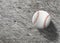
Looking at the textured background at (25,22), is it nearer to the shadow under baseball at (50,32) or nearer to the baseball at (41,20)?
the shadow under baseball at (50,32)

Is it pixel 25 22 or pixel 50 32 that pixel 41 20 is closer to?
pixel 50 32

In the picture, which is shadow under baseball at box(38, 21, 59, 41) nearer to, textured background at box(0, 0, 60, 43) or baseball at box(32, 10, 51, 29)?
textured background at box(0, 0, 60, 43)

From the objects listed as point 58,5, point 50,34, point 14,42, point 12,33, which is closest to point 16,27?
point 12,33

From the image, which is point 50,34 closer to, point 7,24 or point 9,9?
point 7,24

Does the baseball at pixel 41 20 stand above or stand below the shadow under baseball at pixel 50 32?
above

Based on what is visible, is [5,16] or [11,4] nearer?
[5,16]

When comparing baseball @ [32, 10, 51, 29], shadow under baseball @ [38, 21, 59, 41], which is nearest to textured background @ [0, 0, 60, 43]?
shadow under baseball @ [38, 21, 59, 41]

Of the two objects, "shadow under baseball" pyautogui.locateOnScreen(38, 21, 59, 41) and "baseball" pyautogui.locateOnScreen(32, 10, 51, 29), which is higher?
"baseball" pyautogui.locateOnScreen(32, 10, 51, 29)

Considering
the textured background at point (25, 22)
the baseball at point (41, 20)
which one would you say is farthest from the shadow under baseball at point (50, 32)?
the baseball at point (41, 20)
